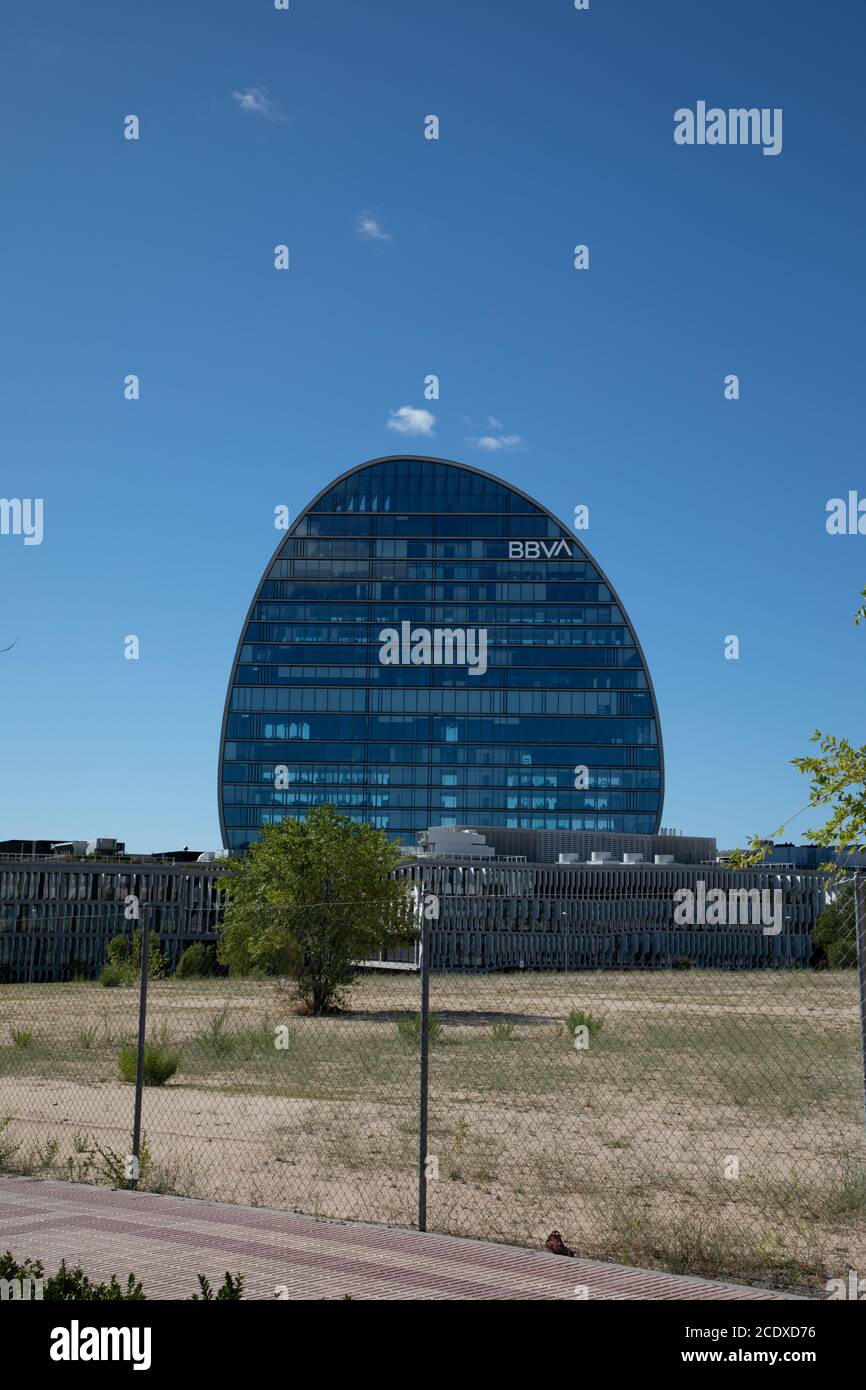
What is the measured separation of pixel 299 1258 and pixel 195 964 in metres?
51.0

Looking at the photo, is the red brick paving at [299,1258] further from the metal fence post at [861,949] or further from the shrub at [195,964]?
the shrub at [195,964]

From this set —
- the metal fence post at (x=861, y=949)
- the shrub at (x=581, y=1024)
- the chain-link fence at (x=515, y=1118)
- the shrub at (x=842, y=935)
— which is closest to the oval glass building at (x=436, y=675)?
the shrub at (x=842, y=935)

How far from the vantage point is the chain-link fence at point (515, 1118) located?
10.3 metres

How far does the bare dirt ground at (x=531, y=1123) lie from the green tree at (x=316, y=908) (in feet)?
6.27

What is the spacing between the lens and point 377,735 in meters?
141

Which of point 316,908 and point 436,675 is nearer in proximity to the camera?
point 316,908

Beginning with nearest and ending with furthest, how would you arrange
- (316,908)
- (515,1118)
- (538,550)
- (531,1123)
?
(531,1123), (515,1118), (316,908), (538,550)

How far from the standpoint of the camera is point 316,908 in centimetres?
3584

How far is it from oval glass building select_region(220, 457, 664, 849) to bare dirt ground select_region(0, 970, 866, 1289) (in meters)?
108

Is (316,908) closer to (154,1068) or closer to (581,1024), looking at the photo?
(581,1024)

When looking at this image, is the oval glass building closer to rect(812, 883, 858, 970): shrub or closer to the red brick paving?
rect(812, 883, 858, 970): shrub

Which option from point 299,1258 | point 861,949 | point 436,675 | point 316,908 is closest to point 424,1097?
point 299,1258
